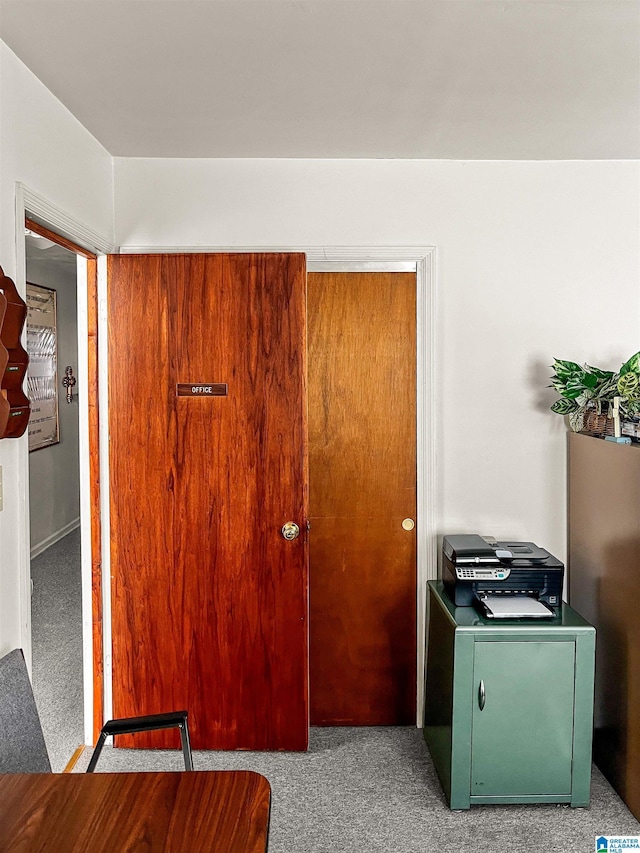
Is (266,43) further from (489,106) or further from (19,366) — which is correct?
(19,366)

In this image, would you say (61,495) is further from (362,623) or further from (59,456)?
(362,623)

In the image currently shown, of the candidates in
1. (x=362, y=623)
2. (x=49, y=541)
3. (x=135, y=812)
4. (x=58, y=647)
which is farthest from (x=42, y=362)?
(x=135, y=812)

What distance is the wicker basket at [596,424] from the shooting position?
2.74 meters

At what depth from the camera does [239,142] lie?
9.35 feet

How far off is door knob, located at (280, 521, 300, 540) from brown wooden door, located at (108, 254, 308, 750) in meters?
0.02

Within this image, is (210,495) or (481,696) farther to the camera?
(210,495)

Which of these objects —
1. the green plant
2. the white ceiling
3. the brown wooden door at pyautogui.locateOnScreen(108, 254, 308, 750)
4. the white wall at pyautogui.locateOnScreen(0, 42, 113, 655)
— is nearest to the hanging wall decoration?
the white wall at pyautogui.locateOnScreen(0, 42, 113, 655)

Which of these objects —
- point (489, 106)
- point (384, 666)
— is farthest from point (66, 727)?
point (489, 106)

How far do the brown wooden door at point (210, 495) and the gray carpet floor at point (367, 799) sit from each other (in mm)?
150

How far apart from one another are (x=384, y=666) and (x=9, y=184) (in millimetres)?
2508

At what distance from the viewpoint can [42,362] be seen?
153 inches

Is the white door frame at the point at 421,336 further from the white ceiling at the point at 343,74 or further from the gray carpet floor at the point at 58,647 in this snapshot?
the white ceiling at the point at 343,74

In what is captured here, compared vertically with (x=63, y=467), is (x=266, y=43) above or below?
above

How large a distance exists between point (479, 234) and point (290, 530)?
5.05 feet
